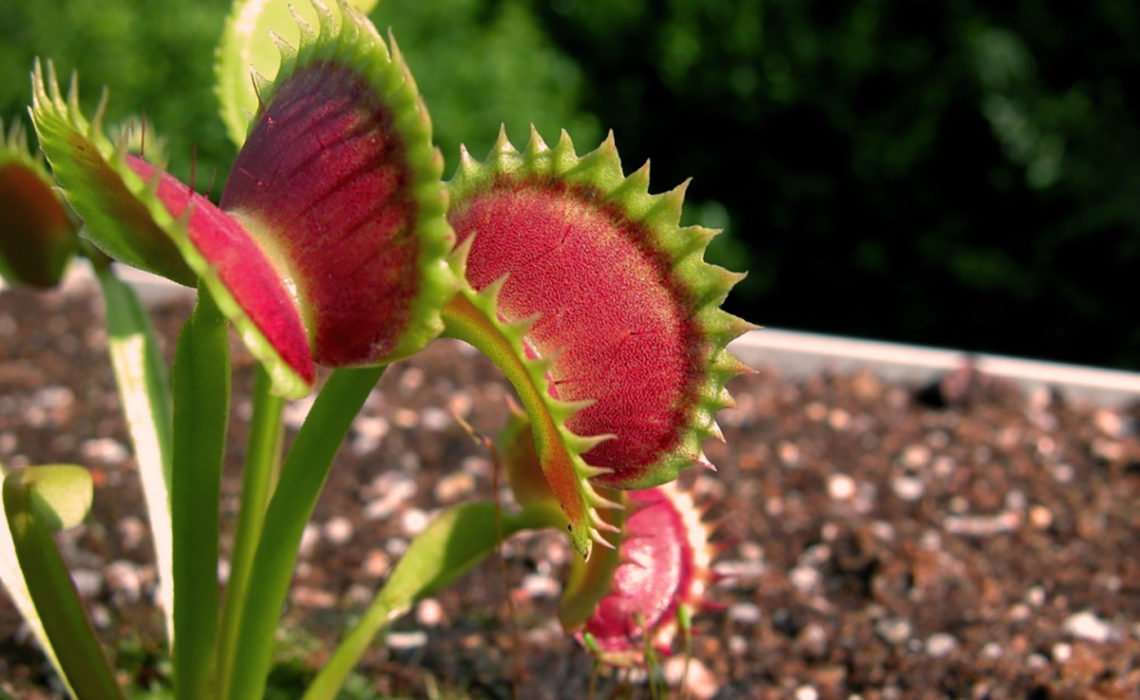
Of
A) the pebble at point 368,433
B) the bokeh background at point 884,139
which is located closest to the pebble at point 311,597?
the pebble at point 368,433

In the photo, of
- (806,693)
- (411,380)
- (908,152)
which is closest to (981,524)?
(806,693)

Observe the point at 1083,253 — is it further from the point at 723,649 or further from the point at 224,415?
the point at 224,415

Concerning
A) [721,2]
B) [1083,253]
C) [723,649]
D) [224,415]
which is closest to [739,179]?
[721,2]

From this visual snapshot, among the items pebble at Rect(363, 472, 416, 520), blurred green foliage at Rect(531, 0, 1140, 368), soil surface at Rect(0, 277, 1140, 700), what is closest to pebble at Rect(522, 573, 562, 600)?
soil surface at Rect(0, 277, 1140, 700)

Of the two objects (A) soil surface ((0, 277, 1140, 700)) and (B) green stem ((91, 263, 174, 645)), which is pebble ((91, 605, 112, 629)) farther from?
(B) green stem ((91, 263, 174, 645))

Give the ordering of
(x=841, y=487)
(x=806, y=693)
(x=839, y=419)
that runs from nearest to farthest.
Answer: (x=806, y=693) → (x=841, y=487) → (x=839, y=419)

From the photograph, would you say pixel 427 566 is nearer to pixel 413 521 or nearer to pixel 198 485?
pixel 198 485
